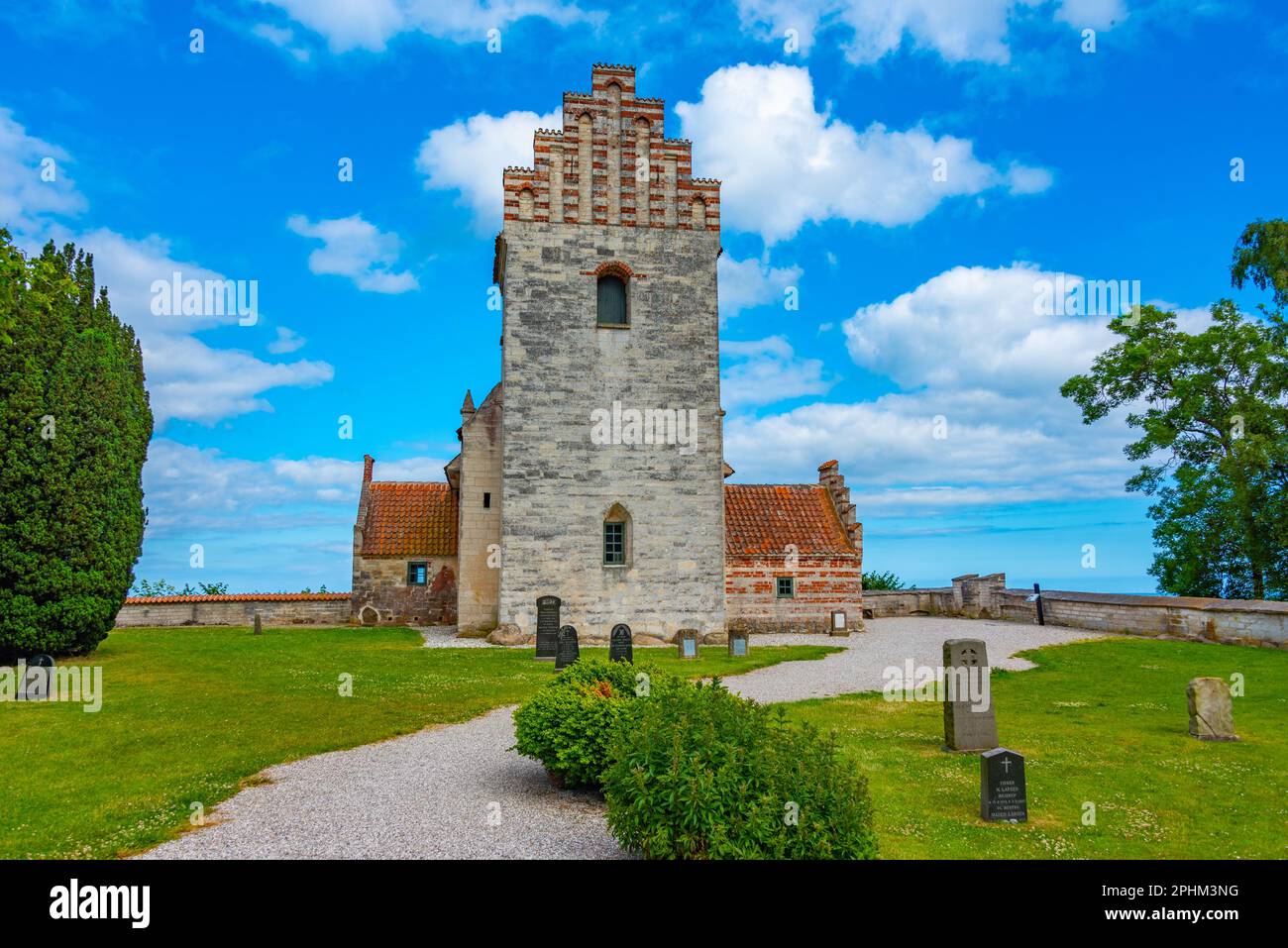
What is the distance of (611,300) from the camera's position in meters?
25.8

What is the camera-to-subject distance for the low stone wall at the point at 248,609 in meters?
30.9

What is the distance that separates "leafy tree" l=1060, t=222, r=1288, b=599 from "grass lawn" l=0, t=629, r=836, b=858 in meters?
16.8

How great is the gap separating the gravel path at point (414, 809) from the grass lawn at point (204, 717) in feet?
1.79

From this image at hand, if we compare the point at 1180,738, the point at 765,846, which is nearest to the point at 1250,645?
the point at 1180,738

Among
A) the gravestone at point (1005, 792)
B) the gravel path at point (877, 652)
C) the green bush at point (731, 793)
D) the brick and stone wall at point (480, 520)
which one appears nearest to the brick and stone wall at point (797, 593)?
the gravel path at point (877, 652)

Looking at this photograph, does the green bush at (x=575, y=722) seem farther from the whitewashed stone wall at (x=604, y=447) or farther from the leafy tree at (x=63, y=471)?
the leafy tree at (x=63, y=471)

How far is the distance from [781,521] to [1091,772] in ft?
67.6

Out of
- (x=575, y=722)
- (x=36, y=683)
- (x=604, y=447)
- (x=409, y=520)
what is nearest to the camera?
(x=575, y=722)

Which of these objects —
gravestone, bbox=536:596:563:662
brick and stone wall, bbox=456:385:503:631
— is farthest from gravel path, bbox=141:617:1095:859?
brick and stone wall, bbox=456:385:503:631

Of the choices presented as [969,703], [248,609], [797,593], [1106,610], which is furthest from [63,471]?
[1106,610]

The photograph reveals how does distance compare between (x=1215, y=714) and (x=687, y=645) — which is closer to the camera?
(x=1215, y=714)

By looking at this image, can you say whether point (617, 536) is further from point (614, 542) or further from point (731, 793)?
point (731, 793)
